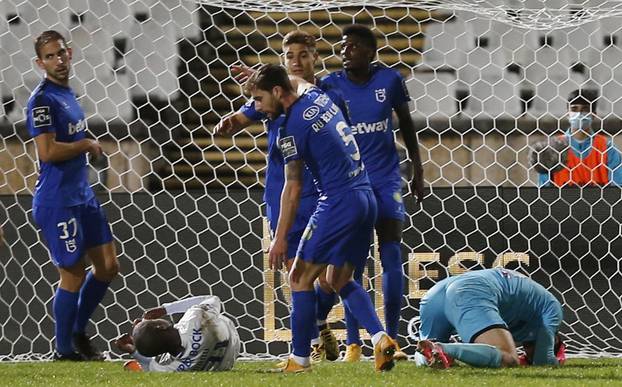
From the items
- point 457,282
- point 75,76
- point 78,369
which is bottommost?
point 78,369

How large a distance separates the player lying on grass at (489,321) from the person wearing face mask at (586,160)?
6.51 feet

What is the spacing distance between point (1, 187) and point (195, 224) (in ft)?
6.67

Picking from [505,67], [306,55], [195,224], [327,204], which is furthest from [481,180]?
[327,204]

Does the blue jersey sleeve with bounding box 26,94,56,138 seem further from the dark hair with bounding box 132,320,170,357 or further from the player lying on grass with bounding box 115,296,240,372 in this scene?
the dark hair with bounding box 132,320,170,357

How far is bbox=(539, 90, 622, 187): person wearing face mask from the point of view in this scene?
22.1ft

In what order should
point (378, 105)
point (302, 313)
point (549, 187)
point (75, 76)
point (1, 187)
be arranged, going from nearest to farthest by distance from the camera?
1. point (302, 313)
2. point (378, 105)
3. point (549, 187)
4. point (1, 187)
5. point (75, 76)

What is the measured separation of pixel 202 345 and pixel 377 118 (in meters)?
1.45

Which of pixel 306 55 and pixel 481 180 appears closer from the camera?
pixel 306 55

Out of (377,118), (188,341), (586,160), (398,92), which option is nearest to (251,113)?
(377,118)

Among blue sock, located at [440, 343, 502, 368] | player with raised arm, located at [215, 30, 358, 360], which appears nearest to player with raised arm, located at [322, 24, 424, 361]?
player with raised arm, located at [215, 30, 358, 360]

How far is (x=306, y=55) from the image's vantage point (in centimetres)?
518

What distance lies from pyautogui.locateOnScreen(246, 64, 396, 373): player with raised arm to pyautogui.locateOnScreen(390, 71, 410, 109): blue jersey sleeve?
992 mm

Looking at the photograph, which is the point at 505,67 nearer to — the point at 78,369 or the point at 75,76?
the point at 75,76

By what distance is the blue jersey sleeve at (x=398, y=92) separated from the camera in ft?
17.7
